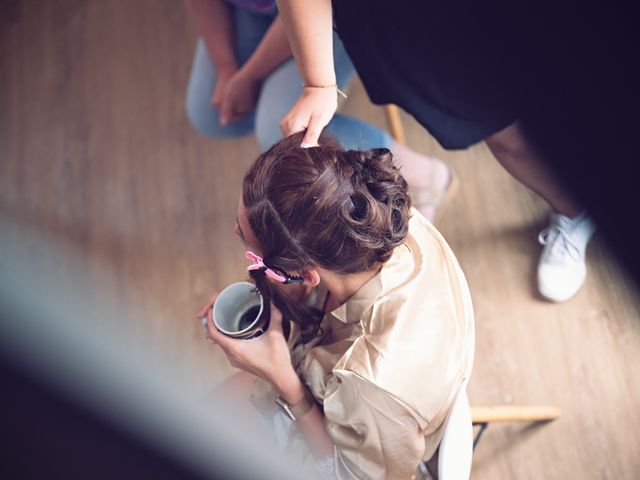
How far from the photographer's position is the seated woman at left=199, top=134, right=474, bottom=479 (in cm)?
74

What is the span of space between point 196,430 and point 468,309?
45 centimetres

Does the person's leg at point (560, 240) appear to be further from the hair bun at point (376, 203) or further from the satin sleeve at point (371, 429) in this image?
the satin sleeve at point (371, 429)

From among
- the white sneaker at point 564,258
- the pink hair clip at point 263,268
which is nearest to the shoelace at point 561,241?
the white sneaker at point 564,258

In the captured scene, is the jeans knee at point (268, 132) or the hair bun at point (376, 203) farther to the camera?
the jeans knee at point (268, 132)

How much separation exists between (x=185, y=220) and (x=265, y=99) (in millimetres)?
554

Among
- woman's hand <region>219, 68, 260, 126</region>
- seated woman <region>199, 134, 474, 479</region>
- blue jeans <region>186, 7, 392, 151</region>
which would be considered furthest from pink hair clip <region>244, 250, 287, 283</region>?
woman's hand <region>219, 68, 260, 126</region>

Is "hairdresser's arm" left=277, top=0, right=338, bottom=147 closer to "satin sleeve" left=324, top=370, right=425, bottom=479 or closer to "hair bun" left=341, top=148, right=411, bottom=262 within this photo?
"hair bun" left=341, top=148, right=411, bottom=262

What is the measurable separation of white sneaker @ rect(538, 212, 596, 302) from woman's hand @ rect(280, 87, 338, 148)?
69 cm

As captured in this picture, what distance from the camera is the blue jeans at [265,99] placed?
3.71ft

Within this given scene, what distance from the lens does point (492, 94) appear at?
967 millimetres

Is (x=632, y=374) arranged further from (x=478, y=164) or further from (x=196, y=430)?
(x=196, y=430)

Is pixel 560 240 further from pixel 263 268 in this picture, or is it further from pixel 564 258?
pixel 263 268

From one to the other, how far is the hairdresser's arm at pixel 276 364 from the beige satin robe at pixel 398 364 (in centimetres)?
3

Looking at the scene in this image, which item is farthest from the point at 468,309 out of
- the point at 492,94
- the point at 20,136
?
the point at 20,136
